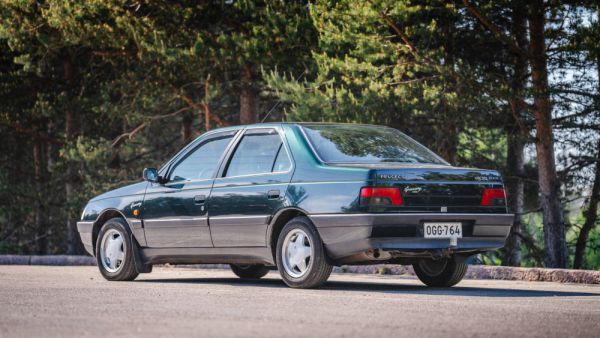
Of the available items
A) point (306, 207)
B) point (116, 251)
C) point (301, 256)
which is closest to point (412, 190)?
point (306, 207)

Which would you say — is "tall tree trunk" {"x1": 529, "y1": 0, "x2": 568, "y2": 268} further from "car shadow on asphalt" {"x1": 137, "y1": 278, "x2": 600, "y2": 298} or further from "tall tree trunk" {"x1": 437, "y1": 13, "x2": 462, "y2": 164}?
"car shadow on asphalt" {"x1": 137, "y1": 278, "x2": 600, "y2": 298}

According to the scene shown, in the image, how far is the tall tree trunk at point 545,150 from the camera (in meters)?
15.7

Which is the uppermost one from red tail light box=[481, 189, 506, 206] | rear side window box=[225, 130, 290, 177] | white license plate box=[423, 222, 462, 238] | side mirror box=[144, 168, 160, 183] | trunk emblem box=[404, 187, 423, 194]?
rear side window box=[225, 130, 290, 177]

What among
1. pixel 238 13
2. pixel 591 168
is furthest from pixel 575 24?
pixel 238 13

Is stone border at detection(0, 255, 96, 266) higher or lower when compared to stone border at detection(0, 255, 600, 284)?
lower

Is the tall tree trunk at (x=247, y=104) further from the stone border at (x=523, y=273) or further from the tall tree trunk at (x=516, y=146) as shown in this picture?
the stone border at (x=523, y=273)

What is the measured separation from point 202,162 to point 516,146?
10.9 m

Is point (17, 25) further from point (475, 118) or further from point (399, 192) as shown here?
point (399, 192)

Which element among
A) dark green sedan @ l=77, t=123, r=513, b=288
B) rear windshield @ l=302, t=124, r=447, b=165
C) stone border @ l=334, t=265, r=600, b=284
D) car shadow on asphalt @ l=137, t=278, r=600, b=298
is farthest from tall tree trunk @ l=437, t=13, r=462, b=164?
dark green sedan @ l=77, t=123, r=513, b=288

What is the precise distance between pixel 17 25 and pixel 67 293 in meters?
14.5

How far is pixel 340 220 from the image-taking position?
9.68m

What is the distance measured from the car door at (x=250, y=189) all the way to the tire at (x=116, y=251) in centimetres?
142

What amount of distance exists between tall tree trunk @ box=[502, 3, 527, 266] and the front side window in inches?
240

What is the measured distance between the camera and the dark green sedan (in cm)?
969
